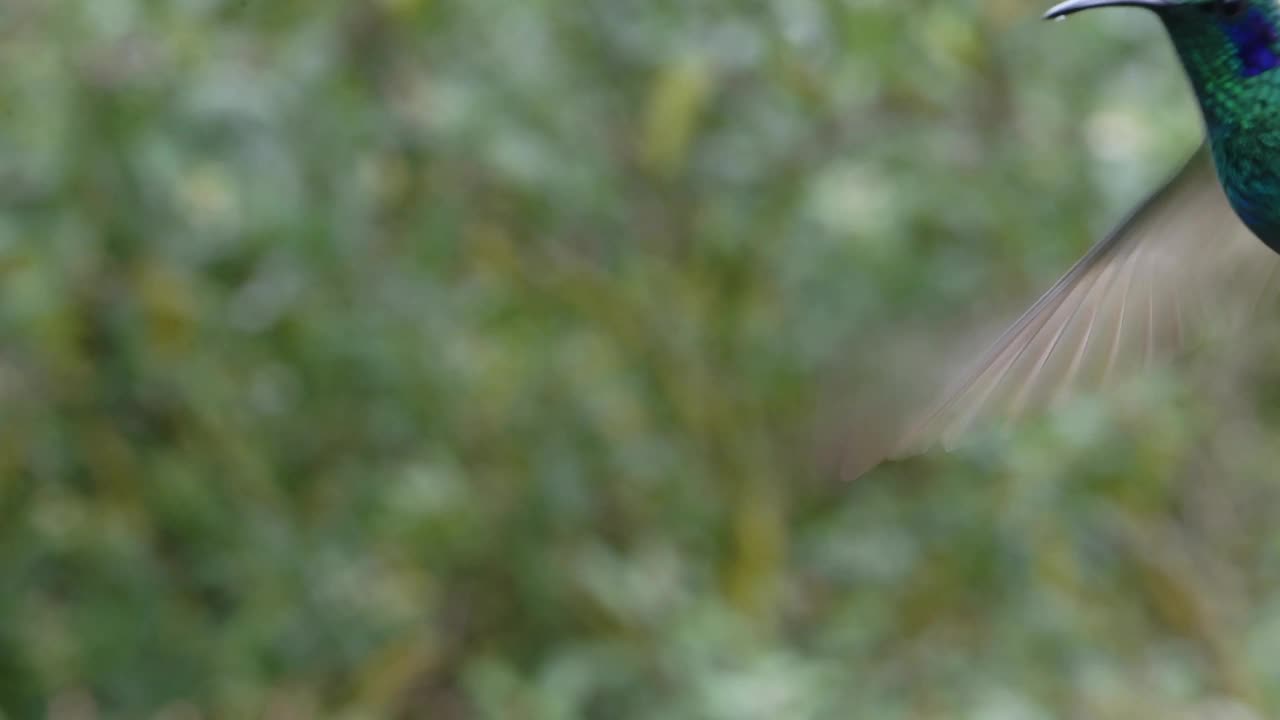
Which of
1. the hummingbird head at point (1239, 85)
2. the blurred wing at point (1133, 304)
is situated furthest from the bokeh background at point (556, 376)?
the hummingbird head at point (1239, 85)

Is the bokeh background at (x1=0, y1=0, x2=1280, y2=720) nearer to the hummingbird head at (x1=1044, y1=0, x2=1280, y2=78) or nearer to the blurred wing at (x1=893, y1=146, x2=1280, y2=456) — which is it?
the blurred wing at (x1=893, y1=146, x2=1280, y2=456)

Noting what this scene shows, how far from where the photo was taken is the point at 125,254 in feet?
10.6

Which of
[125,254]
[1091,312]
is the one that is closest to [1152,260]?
[1091,312]

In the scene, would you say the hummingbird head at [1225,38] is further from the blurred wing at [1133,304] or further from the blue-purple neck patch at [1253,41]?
the blurred wing at [1133,304]

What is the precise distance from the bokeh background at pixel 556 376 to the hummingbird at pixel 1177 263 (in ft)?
2.29

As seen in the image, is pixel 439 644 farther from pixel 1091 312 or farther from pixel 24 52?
pixel 1091 312

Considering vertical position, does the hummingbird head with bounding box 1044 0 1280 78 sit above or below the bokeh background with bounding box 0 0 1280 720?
below

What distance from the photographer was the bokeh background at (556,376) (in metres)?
3.00

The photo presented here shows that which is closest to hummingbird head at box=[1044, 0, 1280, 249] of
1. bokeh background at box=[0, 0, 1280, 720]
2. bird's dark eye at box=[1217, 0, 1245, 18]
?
Answer: bird's dark eye at box=[1217, 0, 1245, 18]

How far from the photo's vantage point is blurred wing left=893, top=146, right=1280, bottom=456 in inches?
73.4

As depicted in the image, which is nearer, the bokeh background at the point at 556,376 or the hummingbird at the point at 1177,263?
the hummingbird at the point at 1177,263

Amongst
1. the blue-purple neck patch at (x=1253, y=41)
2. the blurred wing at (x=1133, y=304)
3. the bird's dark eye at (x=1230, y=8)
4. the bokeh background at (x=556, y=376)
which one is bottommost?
the blurred wing at (x=1133, y=304)

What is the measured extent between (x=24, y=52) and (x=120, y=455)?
0.85m

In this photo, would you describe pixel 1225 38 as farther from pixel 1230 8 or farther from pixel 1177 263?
pixel 1177 263
